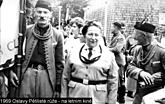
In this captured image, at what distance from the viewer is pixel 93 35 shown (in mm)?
1812

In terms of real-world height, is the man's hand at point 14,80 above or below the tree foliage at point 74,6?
below

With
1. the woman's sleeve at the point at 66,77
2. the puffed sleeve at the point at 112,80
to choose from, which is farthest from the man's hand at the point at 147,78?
the woman's sleeve at the point at 66,77

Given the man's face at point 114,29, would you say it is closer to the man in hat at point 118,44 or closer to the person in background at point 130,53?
the man in hat at point 118,44

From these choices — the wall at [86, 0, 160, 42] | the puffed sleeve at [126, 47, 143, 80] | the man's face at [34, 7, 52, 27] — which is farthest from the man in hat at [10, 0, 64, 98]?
the puffed sleeve at [126, 47, 143, 80]

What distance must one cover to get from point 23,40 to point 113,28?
812 millimetres

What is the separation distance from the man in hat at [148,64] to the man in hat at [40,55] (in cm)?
59

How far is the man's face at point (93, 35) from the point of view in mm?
1813

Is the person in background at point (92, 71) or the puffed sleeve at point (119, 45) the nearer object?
the person in background at point (92, 71)

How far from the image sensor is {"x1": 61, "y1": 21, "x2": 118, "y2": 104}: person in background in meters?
1.83

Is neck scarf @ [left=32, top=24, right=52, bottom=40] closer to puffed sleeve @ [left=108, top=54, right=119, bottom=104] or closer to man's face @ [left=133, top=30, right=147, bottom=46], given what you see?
puffed sleeve @ [left=108, top=54, right=119, bottom=104]

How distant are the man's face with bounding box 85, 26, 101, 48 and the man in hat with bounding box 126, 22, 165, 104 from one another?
38cm

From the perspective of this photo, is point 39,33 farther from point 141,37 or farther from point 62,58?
point 141,37

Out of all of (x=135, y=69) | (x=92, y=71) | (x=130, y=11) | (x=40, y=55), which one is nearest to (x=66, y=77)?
(x=92, y=71)

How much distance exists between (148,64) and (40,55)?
0.82m
